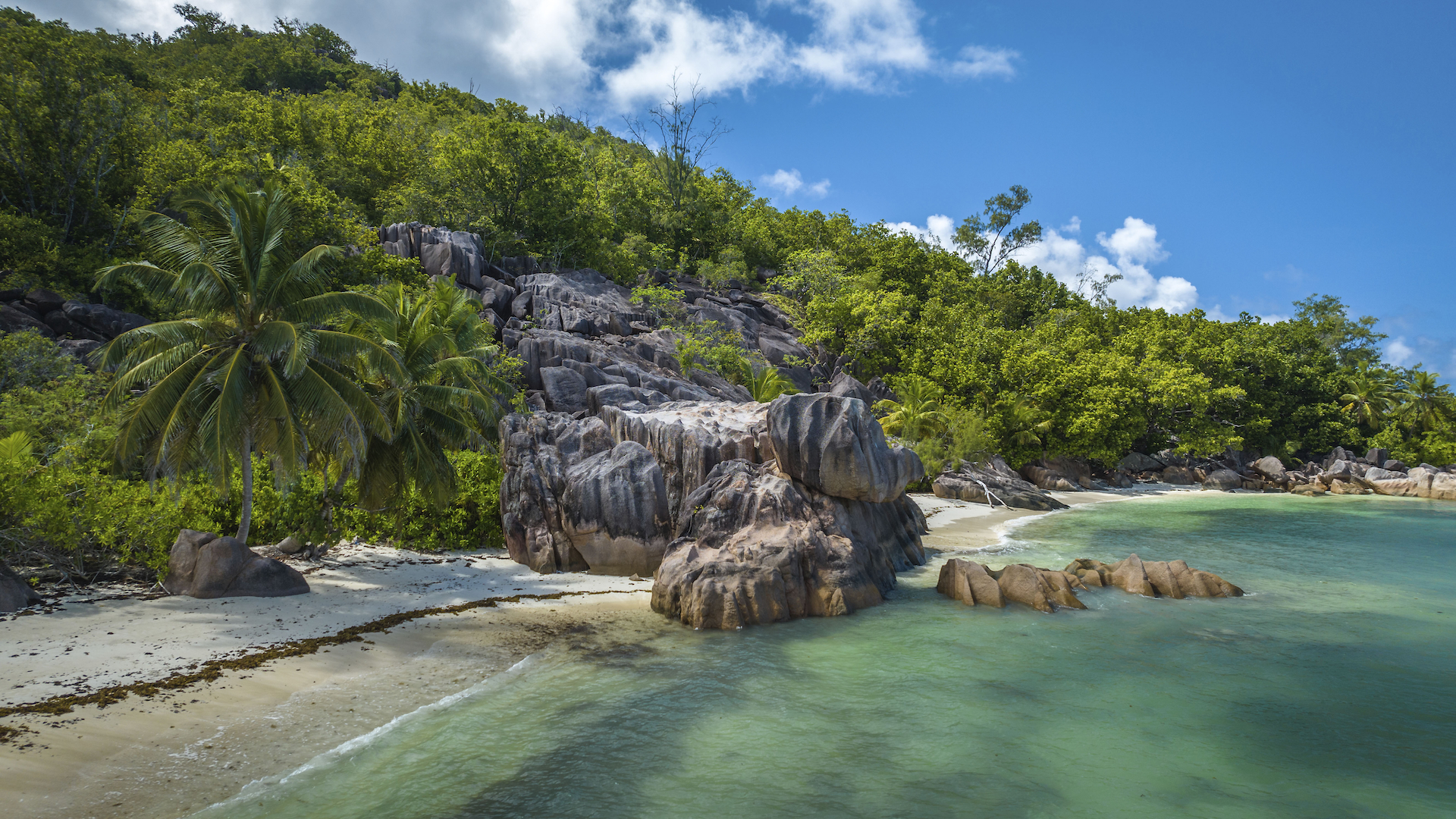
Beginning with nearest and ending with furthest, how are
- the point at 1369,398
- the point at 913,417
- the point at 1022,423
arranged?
the point at 913,417 < the point at 1022,423 < the point at 1369,398

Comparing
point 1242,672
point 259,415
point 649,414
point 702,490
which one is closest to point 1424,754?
point 1242,672

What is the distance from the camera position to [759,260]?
215ft

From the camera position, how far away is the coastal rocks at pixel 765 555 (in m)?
15.7

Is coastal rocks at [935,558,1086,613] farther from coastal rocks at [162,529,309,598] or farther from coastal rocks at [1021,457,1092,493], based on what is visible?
coastal rocks at [1021,457,1092,493]

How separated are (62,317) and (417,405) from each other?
21.4 metres

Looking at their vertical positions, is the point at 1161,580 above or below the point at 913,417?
below

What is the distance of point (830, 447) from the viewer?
1922cm

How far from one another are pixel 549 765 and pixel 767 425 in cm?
1306

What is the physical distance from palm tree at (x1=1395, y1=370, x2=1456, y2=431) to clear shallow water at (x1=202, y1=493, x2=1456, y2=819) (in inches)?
2221

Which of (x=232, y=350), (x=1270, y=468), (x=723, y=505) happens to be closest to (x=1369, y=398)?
(x=1270, y=468)

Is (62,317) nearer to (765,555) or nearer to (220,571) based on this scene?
(220,571)

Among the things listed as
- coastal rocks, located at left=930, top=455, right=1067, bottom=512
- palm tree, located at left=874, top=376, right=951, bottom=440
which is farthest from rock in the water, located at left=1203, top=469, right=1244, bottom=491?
palm tree, located at left=874, top=376, right=951, bottom=440

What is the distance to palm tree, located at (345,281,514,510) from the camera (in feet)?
62.8

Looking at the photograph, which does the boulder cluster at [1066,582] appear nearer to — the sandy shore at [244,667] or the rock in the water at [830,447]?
the rock in the water at [830,447]
